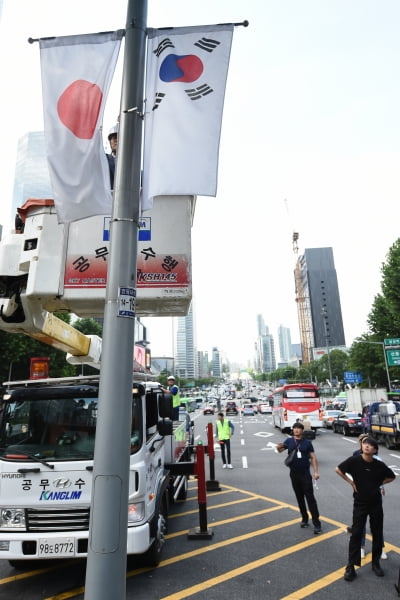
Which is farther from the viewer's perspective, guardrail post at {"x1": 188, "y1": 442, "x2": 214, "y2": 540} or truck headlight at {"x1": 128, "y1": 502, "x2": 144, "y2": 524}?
guardrail post at {"x1": 188, "y1": 442, "x2": 214, "y2": 540}

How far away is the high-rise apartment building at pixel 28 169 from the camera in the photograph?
10668 centimetres

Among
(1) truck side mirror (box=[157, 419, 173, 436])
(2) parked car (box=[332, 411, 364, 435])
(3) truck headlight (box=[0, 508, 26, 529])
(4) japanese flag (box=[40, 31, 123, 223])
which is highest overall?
(4) japanese flag (box=[40, 31, 123, 223])

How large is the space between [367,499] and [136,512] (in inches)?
124

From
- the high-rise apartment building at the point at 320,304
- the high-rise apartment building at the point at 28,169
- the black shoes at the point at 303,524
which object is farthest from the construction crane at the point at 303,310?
the black shoes at the point at 303,524

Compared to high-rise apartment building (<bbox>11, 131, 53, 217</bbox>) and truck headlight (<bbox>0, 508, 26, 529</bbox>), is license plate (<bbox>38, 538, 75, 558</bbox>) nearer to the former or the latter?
truck headlight (<bbox>0, 508, 26, 529</bbox>)

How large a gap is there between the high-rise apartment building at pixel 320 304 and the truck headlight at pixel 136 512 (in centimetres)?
15512

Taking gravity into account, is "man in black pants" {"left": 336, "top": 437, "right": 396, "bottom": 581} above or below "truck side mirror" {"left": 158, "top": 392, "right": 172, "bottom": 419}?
below

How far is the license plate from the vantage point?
178 inches

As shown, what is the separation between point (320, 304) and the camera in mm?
158125

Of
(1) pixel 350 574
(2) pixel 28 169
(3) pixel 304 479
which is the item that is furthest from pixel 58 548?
(2) pixel 28 169

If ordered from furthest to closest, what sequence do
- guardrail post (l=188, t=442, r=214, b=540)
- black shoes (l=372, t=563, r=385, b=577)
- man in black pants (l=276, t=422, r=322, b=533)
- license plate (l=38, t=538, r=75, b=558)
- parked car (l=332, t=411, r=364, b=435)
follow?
parked car (l=332, t=411, r=364, b=435)
man in black pants (l=276, t=422, r=322, b=533)
guardrail post (l=188, t=442, r=214, b=540)
black shoes (l=372, t=563, r=385, b=577)
license plate (l=38, t=538, r=75, b=558)

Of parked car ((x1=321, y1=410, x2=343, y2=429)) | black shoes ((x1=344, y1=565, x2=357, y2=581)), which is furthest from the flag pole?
parked car ((x1=321, y1=410, x2=343, y2=429))

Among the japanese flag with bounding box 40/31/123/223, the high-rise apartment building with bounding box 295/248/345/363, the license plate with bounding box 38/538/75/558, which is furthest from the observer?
the high-rise apartment building with bounding box 295/248/345/363

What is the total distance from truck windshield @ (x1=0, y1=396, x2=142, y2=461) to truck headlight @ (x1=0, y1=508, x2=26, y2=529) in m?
0.60
